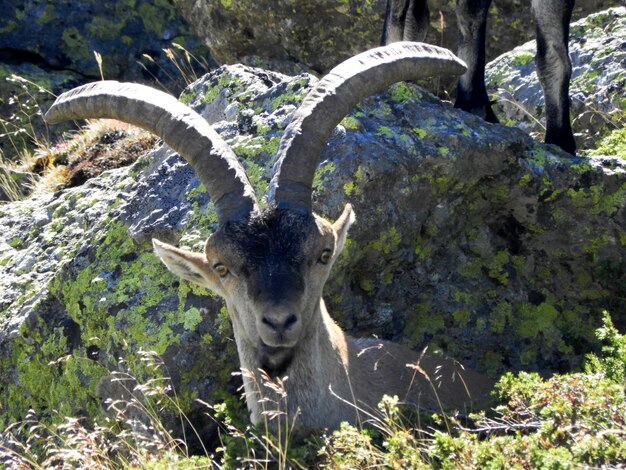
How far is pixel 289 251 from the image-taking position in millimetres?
5859

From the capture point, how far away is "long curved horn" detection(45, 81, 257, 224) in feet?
20.4

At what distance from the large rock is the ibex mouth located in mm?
7198

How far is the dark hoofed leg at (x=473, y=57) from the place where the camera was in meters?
9.94

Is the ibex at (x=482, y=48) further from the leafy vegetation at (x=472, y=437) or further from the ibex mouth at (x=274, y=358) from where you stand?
the ibex mouth at (x=274, y=358)

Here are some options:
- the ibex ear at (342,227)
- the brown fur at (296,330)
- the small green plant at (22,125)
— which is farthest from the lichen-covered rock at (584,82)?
the small green plant at (22,125)

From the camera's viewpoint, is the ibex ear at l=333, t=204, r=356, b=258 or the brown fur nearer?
the brown fur

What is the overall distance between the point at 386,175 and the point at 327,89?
4.88 feet

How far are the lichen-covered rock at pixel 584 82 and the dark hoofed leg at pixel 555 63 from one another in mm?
632

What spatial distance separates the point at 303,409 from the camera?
6.09m

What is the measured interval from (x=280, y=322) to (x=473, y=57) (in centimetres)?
551

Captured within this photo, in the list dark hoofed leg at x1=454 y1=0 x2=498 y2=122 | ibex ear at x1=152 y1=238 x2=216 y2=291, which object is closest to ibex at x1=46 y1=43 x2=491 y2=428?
ibex ear at x1=152 y1=238 x2=216 y2=291

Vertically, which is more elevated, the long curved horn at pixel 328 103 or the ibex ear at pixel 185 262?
the long curved horn at pixel 328 103

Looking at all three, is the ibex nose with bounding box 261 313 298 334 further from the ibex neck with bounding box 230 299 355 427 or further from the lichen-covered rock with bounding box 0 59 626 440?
the lichen-covered rock with bounding box 0 59 626 440

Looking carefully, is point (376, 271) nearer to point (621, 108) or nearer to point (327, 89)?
point (327, 89)
